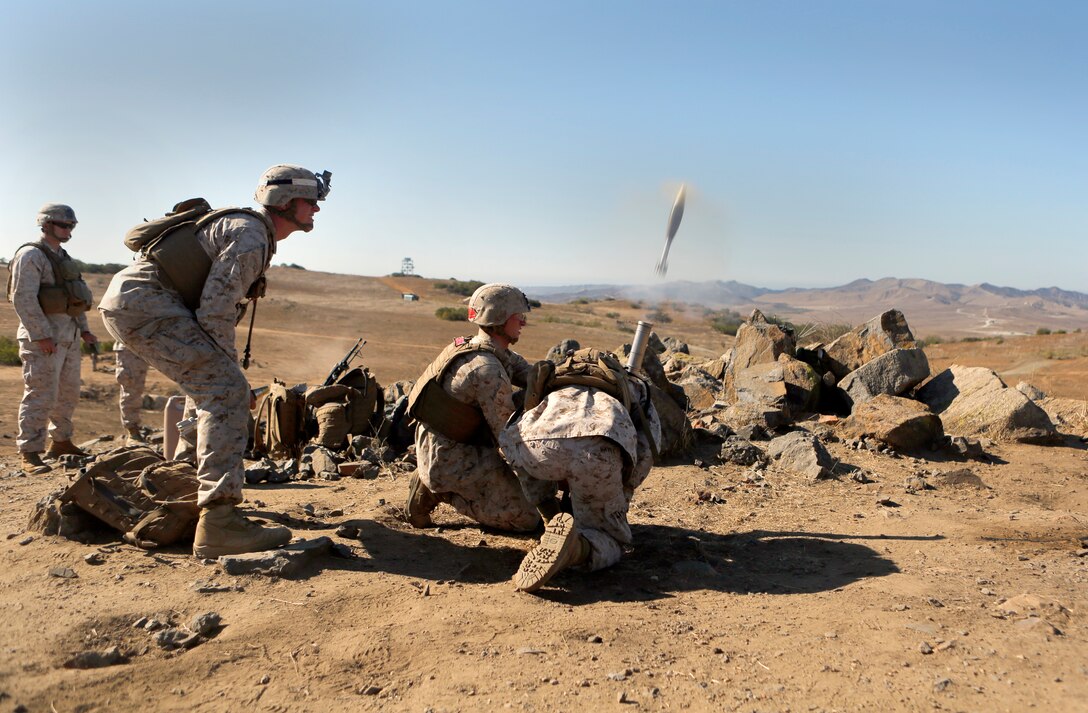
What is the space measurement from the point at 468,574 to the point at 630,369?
5.20 ft

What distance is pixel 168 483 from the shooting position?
4363mm

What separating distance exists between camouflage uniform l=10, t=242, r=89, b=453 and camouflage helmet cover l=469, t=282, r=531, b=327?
437cm

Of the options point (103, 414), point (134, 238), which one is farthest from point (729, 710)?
point (103, 414)

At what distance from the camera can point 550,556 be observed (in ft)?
12.2

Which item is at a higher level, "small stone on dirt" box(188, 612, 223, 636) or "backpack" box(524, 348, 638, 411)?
"backpack" box(524, 348, 638, 411)

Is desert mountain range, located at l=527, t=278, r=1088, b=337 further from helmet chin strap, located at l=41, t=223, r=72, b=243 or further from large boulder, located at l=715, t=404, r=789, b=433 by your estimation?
helmet chin strap, located at l=41, t=223, r=72, b=243

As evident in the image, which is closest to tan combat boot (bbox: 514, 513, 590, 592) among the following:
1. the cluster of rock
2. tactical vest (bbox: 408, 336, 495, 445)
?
tactical vest (bbox: 408, 336, 495, 445)

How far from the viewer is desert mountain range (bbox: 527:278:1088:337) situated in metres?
7.26

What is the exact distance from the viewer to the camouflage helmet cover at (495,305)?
438 cm

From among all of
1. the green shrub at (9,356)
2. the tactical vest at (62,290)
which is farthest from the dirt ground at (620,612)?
the green shrub at (9,356)

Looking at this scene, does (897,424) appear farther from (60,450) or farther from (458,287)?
(458,287)

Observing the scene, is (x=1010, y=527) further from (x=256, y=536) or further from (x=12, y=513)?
(x=12, y=513)

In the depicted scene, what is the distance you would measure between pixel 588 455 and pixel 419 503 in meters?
1.40

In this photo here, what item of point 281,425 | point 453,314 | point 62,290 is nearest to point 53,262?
point 62,290
